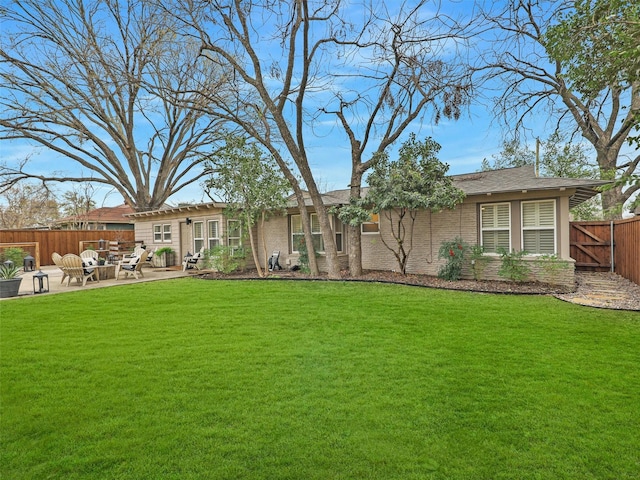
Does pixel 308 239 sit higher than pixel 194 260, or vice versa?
pixel 308 239

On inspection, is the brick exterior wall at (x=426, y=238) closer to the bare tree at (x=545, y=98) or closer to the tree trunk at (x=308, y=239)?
the tree trunk at (x=308, y=239)

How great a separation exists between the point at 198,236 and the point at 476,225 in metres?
10.8

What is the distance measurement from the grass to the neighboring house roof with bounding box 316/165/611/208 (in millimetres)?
3378

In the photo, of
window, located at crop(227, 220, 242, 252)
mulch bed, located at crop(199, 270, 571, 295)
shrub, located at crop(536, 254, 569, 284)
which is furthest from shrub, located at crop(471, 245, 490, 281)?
window, located at crop(227, 220, 242, 252)

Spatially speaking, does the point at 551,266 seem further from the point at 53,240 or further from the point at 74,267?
the point at 53,240

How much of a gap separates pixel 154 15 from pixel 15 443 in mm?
13626

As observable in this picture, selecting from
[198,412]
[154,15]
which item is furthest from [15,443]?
[154,15]

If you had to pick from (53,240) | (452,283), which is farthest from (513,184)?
(53,240)

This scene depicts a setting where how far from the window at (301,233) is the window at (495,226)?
5498 millimetres

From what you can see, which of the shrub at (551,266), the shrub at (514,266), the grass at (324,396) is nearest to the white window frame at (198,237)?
the grass at (324,396)

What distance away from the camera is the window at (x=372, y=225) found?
11984 millimetres

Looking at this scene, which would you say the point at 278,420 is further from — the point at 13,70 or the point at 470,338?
the point at 13,70

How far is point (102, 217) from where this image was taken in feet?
A: 98.5

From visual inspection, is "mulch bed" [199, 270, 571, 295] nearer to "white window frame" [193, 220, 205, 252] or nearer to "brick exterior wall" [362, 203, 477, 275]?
"brick exterior wall" [362, 203, 477, 275]
